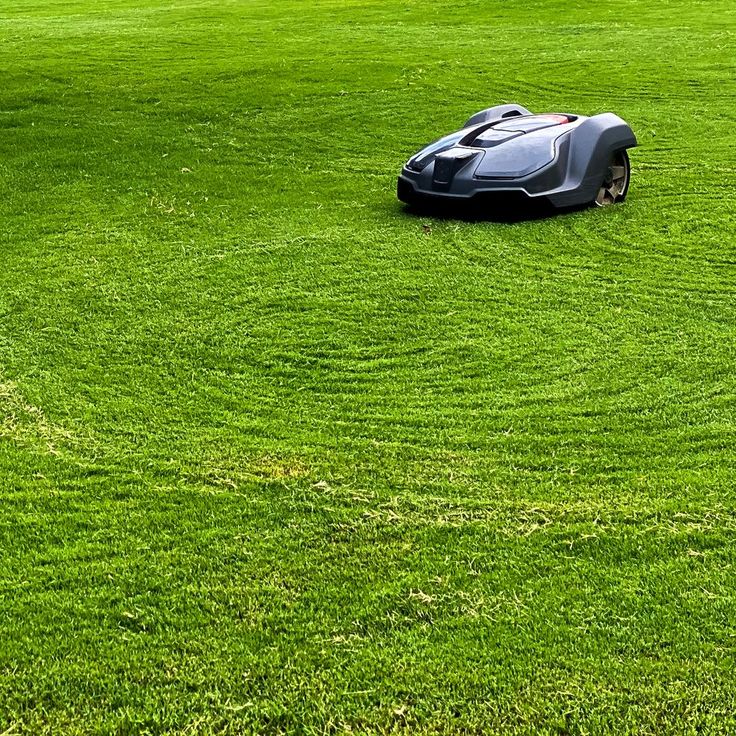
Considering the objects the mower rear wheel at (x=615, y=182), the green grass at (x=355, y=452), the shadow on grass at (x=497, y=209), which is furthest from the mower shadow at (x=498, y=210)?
the mower rear wheel at (x=615, y=182)

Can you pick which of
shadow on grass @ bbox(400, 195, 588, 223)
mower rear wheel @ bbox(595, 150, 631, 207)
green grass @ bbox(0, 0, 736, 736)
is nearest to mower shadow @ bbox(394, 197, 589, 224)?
shadow on grass @ bbox(400, 195, 588, 223)

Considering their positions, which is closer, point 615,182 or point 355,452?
point 355,452

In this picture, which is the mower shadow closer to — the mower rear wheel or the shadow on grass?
the shadow on grass

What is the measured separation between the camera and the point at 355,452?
4020 mm

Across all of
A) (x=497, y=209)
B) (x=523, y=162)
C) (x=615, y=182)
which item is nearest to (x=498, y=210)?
(x=497, y=209)

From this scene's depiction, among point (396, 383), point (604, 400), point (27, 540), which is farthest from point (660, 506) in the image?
point (27, 540)

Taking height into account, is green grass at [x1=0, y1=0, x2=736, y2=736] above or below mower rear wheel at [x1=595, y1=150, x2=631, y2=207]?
below

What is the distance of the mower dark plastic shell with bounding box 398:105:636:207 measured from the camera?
266 inches

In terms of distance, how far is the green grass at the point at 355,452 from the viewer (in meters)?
2.75

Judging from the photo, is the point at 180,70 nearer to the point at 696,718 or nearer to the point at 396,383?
the point at 396,383

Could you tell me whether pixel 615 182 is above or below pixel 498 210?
above

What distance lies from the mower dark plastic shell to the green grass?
0.27 m

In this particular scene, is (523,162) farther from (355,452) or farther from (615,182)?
(355,452)

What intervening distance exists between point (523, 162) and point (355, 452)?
3.56 meters
